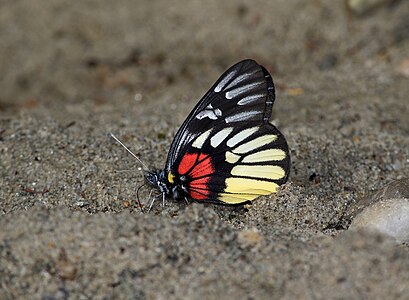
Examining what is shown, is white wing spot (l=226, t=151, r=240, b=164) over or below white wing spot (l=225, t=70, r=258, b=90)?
below

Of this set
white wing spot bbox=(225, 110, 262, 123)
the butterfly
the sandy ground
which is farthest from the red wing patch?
white wing spot bbox=(225, 110, 262, 123)

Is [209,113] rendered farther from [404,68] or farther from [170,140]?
[404,68]

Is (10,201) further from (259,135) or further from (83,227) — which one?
(259,135)

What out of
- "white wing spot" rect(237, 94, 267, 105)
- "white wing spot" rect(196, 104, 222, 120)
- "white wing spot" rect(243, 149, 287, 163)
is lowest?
"white wing spot" rect(243, 149, 287, 163)

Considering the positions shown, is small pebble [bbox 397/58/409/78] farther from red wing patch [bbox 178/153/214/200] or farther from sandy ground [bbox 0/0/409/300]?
red wing patch [bbox 178/153/214/200]

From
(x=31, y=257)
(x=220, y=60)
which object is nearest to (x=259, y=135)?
(x=31, y=257)

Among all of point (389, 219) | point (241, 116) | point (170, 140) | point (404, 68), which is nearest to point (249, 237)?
point (389, 219)

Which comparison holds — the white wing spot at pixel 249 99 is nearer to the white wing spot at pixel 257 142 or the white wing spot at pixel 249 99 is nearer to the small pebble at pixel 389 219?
the white wing spot at pixel 257 142

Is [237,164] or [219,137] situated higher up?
[219,137]
